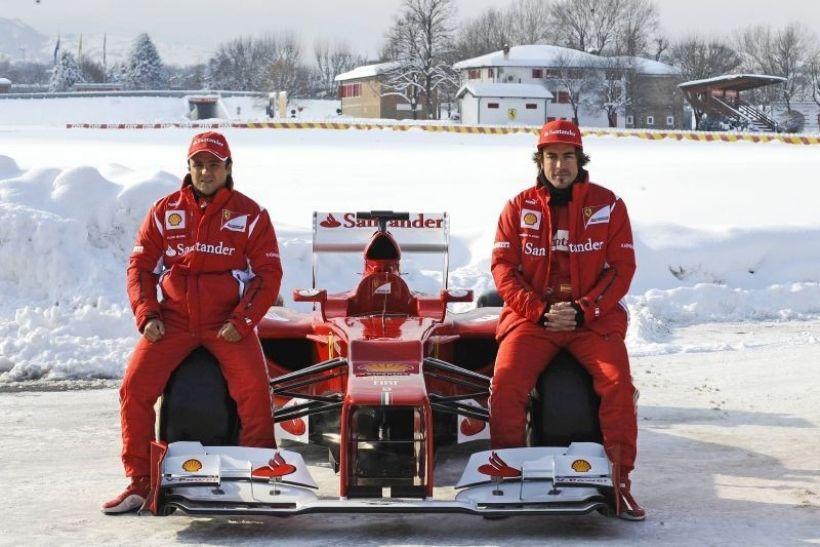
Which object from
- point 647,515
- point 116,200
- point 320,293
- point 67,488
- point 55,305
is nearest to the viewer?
point 647,515

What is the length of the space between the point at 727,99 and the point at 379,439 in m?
73.2

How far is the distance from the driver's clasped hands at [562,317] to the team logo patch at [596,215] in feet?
1.56

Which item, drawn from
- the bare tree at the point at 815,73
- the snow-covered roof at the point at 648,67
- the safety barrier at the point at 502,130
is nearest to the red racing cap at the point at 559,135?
the safety barrier at the point at 502,130

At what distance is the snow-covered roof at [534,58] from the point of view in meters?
99.6

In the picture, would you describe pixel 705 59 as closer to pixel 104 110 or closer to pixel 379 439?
pixel 104 110

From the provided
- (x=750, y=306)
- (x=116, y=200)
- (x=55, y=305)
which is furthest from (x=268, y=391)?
(x=750, y=306)

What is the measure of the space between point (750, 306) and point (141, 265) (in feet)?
30.5

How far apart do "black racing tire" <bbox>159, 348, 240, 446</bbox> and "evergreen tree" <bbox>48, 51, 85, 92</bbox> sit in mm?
123501

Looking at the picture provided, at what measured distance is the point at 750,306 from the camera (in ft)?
49.1

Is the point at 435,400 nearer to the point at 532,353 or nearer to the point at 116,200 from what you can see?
the point at 532,353

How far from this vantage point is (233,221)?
287 inches

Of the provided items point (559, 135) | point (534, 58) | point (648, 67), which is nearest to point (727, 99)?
point (648, 67)

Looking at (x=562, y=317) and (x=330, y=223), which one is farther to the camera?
(x=330, y=223)

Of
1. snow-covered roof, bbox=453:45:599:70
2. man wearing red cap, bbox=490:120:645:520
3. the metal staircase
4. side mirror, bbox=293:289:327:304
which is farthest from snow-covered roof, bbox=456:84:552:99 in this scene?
man wearing red cap, bbox=490:120:645:520
